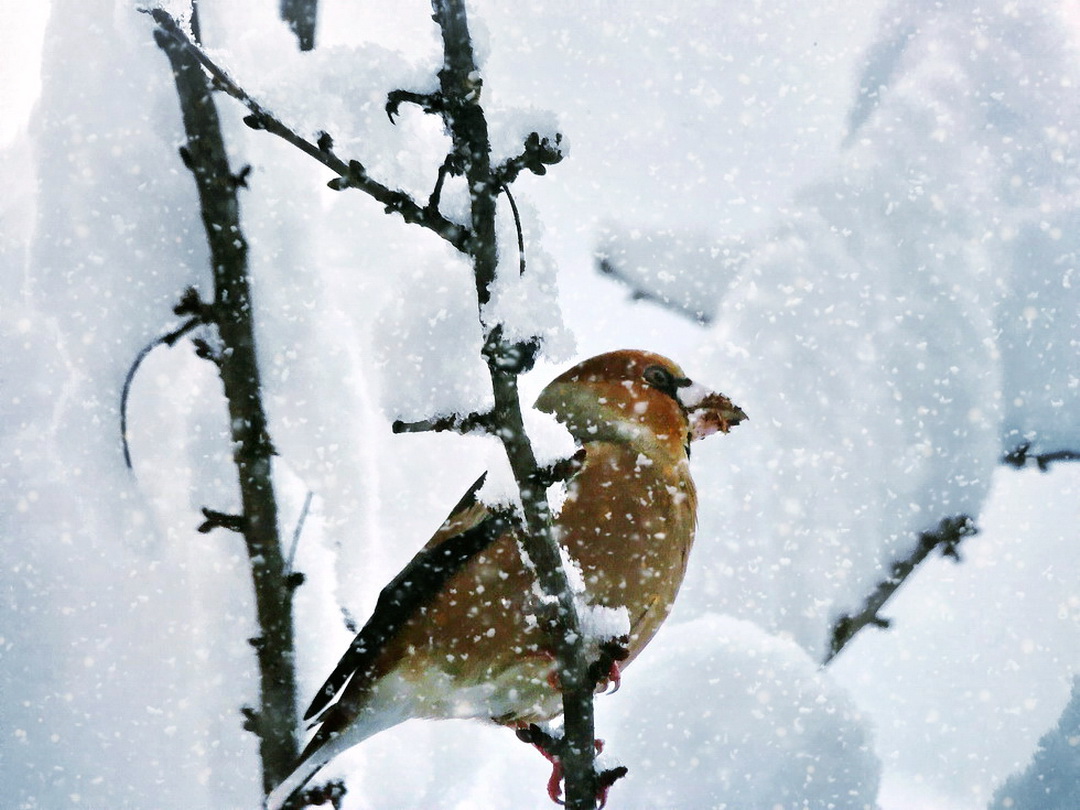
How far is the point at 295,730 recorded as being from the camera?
2.70 ft

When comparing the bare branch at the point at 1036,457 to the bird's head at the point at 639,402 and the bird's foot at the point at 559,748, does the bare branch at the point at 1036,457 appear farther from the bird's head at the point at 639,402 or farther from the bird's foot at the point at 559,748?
the bird's foot at the point at 559,748

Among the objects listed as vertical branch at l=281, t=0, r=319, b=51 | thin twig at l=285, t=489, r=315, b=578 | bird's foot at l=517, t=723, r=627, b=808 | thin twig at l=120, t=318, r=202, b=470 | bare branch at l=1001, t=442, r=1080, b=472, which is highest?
vertical branch at l=281, t=0, r=319, b=51

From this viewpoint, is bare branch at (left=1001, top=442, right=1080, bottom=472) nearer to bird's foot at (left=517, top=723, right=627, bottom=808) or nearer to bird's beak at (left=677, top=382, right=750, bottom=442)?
bird's beak at (left=677, top=382, right=750, bottom=442)

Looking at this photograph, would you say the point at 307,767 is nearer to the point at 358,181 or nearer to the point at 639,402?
the point at 639,402

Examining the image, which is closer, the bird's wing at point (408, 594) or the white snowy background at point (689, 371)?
the bird's wing at point (408, 594)

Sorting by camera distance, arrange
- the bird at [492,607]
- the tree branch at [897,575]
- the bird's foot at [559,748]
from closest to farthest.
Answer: the bird's foot at [559,748]
the bird at [492,607]
the tree branch at [897,575]

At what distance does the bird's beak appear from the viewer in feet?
2.76

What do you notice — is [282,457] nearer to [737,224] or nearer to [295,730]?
[295,730]

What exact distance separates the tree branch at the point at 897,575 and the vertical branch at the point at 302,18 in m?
0.80

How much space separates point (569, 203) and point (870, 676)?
61 cm

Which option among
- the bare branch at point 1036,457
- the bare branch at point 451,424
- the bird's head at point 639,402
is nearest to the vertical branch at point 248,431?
the bird's head at point 639,402

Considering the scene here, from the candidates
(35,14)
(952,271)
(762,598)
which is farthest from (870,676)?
(35,14)

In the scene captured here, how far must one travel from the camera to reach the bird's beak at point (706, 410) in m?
0.84

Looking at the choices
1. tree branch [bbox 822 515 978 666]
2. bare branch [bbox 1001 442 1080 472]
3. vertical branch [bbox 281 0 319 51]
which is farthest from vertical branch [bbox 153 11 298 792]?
bare branch [bbox 1001 442 1080 472]
